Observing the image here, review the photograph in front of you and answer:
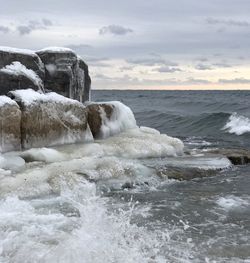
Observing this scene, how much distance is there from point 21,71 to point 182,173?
4.98 m

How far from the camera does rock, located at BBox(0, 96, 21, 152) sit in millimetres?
10062

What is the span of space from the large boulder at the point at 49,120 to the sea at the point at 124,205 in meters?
0.50

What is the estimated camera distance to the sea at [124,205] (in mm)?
5727

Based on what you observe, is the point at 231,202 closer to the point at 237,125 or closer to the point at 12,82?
the point at 12,82

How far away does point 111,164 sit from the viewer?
976 cm

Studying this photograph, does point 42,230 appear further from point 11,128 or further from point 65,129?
point 65,129

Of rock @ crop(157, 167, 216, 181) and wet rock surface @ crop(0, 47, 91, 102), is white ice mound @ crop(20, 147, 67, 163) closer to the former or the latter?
rock @ crop(157, 167, 216, 181)

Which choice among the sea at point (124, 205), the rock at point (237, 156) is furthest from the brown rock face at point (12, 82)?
the rock at point (237, 156)

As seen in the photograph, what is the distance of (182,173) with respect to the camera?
10.2 metres

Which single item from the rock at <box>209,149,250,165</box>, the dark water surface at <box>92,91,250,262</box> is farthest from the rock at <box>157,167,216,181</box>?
the rock at <box>209,149,250,165</box>

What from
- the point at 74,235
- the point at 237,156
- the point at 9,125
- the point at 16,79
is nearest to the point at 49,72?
the point at 16,79

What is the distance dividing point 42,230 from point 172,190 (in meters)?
3.53

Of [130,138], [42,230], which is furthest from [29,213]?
[130,138]

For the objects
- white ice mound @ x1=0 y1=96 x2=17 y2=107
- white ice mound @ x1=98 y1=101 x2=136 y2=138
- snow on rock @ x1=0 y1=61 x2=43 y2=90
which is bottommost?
white ice mound @ x1=98 y1=101 x2=136 y2=138
